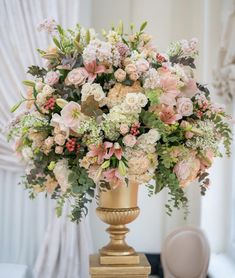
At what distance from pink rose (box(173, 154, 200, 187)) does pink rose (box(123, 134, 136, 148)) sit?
17 cm

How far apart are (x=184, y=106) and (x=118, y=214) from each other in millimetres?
402

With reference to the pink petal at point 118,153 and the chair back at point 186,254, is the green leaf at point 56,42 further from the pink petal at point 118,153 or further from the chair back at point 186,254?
the chair back at point 186,254

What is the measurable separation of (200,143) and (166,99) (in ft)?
0.59

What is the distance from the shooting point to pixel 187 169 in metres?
1.51

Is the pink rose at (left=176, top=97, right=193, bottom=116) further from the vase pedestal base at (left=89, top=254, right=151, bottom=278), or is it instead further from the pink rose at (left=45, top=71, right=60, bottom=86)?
the vase pedestal base at (left=89, top=254, right=151, bottom=278)

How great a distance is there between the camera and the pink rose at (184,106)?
151 centimetres

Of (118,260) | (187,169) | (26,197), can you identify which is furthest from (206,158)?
(26,197)

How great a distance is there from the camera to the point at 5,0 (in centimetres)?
388

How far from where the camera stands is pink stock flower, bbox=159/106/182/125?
149 centimetres

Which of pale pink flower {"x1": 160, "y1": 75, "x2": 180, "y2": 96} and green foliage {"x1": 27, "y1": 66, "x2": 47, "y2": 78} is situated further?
green foliage {"x1": 27, "y1": 66, "x2": 47, "y2": 78}

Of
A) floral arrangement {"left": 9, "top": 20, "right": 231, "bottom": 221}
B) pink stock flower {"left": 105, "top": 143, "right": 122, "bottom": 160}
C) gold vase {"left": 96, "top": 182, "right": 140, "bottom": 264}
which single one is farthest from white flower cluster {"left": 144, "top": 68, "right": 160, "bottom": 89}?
gold vase {"left": 96, "top": 182, "right": 140, "bottom": 264}

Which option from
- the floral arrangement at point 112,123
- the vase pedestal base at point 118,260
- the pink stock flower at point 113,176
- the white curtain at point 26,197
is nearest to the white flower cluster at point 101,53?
the floral arrangement at point 112,123

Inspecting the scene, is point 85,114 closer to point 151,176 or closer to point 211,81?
point 151,176

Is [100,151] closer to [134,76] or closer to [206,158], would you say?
[134,76]
